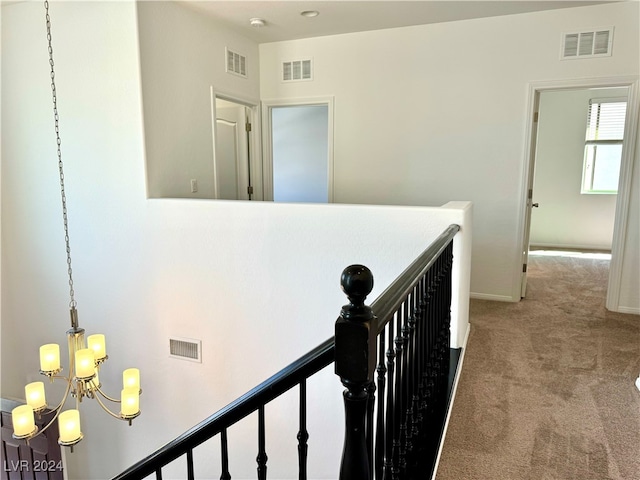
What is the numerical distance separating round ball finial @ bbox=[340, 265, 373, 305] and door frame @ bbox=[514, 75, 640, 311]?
12.1 ft

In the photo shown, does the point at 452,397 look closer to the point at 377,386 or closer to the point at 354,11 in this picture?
the point at 377,386

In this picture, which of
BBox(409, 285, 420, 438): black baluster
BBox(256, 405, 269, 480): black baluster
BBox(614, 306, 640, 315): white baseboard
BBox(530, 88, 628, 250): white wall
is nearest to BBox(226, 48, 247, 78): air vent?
BBox(409, 285, 420, 438): black baluster

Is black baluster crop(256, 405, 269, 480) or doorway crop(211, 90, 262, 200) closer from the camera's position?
black baluster crop(256, 405, 269, 480)

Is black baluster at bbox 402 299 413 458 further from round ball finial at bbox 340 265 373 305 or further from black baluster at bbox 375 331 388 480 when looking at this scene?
round ball finial at bbox 340 265 373 305

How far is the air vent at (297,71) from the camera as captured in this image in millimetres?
4633

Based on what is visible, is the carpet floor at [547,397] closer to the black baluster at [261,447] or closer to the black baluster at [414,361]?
the black baluster at [414,361]

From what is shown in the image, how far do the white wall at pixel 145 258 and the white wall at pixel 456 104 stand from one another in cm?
162

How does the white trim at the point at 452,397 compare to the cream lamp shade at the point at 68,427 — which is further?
the cream lamp shade at the point at 68,427

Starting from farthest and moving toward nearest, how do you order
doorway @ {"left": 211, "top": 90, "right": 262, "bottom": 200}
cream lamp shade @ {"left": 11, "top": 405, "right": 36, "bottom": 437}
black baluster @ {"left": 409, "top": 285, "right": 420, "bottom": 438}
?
doorway @ {"left": 211, "top": 90, "right": 262, "bottom": 200}
cream lamp shade @ {"left": 11, "top": 405, "right": 36, "bottom": 437}
black baluster @ {"left": 409, "top": 285, "right": 420, "bottom": 438}

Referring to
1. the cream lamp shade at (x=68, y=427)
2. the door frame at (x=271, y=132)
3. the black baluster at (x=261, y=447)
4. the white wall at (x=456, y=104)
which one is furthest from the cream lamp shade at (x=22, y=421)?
the white wall at (x=456, y=104)

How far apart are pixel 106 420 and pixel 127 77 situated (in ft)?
10.5

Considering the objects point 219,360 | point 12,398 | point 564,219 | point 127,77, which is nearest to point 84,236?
point 127,77

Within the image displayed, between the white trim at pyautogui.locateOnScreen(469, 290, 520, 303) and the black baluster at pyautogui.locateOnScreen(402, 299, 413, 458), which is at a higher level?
the black baluster at pyautogui.locateOnScreen(402, 299, 413, 458)

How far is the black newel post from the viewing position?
0.79m
